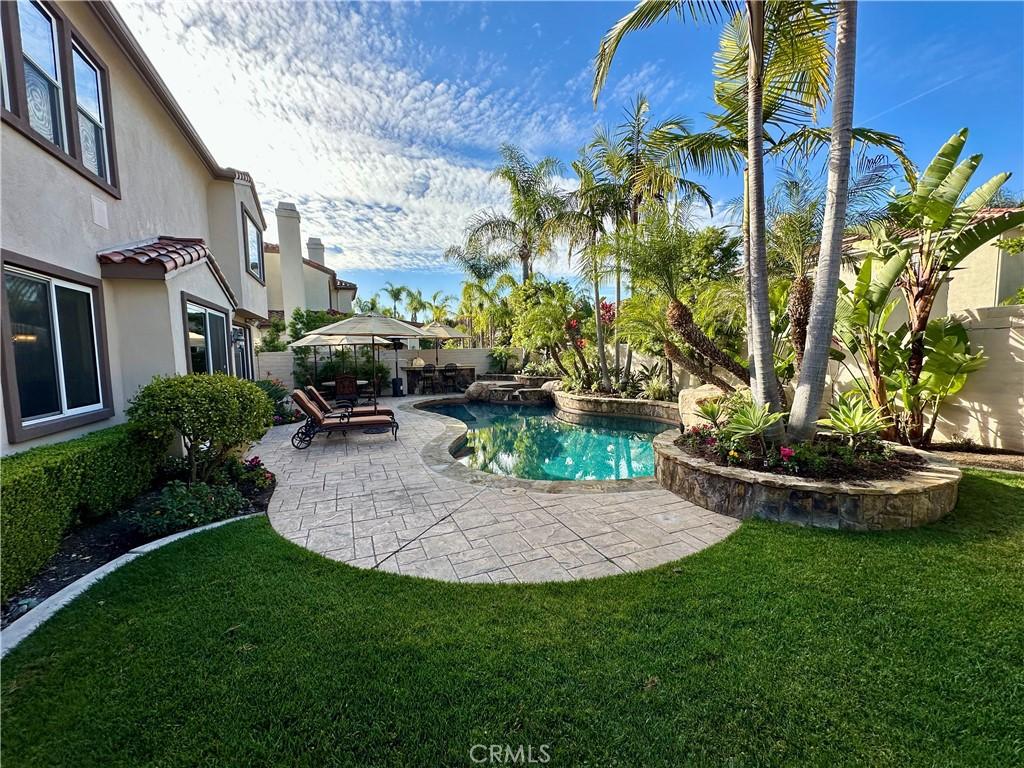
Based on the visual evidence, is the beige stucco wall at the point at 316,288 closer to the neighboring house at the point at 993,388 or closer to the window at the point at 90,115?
the window at the point at 90,115

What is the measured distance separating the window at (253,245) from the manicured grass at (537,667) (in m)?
11.5

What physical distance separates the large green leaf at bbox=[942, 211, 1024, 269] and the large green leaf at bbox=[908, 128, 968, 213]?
0.84m

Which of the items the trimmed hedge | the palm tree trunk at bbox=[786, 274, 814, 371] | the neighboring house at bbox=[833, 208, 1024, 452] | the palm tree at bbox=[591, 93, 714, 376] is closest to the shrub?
the trimmed hedge

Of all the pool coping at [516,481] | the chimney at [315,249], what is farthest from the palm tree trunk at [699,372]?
the chimney at [315,249]

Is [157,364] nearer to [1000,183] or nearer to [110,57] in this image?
[110,57]

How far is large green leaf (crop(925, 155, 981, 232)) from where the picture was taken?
636 centimetres

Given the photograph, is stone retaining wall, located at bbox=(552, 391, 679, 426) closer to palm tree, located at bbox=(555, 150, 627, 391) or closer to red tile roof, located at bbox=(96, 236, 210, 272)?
palm tree, located at bbox=(555, 150, 627, 391)

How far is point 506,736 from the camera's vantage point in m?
2.30

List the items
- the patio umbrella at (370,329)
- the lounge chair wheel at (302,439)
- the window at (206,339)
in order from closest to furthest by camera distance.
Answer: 1. the window at (206,339)
2. the lounge chair wheel at (302,439)
3. the patio umbrella at (370,329)

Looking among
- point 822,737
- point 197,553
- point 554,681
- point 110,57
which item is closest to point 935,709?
point 822,737

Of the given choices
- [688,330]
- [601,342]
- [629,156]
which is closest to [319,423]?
[688,330]

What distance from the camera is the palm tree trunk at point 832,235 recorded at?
4.97m

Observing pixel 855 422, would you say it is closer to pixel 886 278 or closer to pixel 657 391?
pixel 886 278

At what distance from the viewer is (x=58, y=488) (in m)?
4.03
